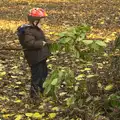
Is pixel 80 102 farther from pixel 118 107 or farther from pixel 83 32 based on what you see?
pixel 83 32

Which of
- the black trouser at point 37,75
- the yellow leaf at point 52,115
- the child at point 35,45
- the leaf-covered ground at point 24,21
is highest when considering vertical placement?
the child at point 35,45

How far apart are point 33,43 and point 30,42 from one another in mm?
44

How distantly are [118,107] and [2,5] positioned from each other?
1240 cm

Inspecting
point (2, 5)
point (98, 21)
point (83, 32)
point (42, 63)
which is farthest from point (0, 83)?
point (2, 5)

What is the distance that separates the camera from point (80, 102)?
420cm

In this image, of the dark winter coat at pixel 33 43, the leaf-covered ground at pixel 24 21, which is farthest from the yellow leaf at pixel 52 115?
the dark winter coat at pixel 33 43

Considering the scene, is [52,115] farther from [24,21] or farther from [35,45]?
[24,21]

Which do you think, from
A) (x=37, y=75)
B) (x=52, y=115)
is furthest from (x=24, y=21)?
(x=52, y=115)

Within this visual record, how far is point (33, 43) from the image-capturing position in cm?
511

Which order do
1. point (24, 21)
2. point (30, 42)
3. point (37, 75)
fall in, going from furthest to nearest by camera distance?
point (24, 21) → point (37, 75) → point (30, 42)

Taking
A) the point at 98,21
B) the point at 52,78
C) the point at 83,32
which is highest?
the point at 83,32

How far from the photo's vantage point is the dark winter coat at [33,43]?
202 inches

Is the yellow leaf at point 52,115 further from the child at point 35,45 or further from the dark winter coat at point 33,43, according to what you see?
the dark winter coat at point 33,43

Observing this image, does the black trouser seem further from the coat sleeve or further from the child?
the coat sleeve
